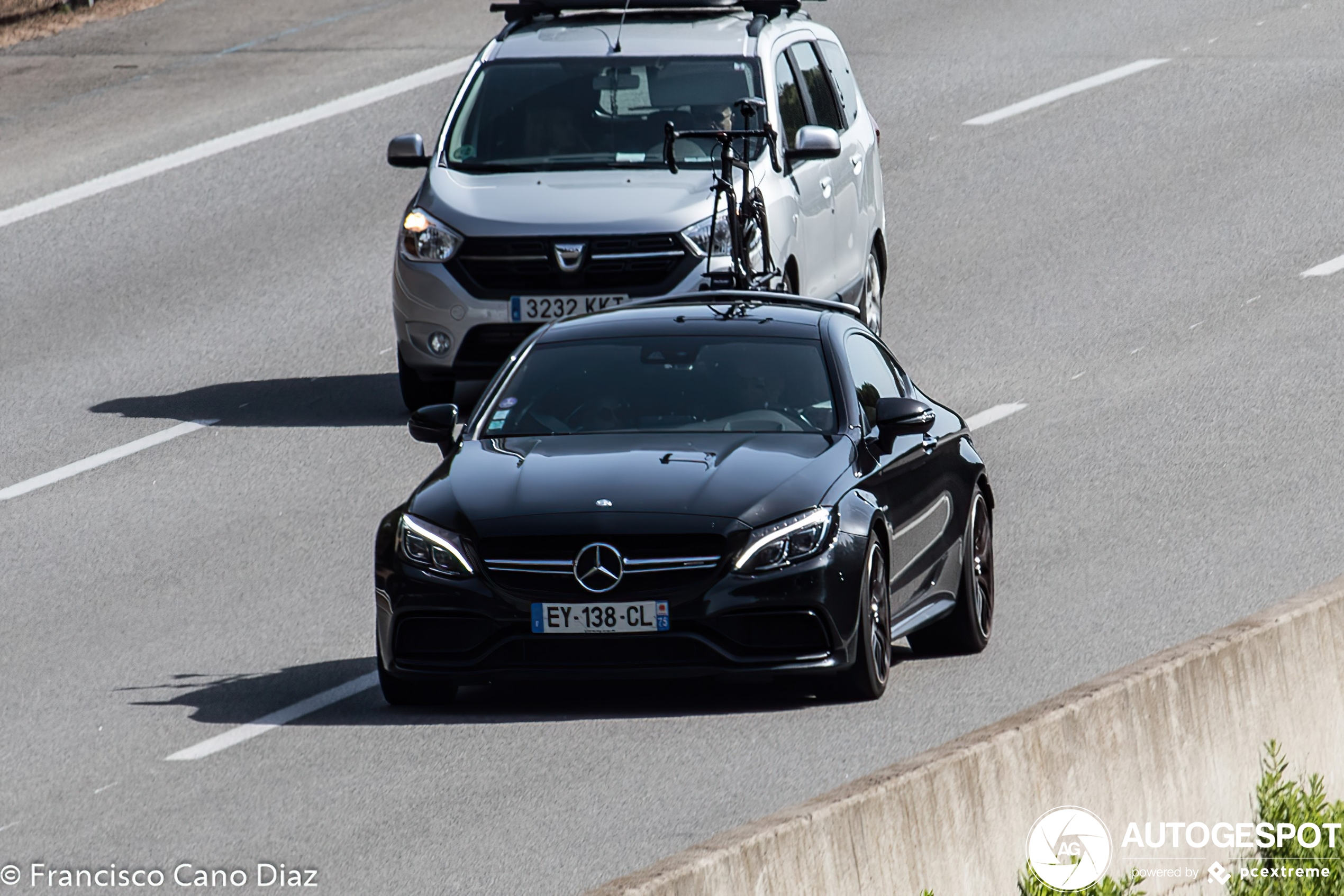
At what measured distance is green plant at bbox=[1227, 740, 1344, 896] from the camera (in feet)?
28.4

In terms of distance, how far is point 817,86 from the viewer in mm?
17734

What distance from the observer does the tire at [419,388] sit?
16.4 meters

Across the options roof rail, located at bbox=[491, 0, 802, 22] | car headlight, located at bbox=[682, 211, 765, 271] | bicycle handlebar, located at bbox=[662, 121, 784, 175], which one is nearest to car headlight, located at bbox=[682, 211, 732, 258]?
car headlight, located at bbox=[682, 211, 765, 271]

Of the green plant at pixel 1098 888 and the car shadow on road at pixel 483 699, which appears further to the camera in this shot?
the car shadow on road at pixel 483 699

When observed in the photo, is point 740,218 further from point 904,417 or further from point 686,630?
point 686,630

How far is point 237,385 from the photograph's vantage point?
58.6 feet

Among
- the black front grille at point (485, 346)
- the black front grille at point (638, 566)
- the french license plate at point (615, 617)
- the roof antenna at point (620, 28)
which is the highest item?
the roof antenna at point (620, 28)

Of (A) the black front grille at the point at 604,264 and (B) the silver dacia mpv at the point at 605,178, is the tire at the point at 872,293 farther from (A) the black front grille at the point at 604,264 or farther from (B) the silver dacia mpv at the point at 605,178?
(A) the black front grille at the point at 604,264

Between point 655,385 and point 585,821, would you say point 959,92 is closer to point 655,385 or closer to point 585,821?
point 655,385

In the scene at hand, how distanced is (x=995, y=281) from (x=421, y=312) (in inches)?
217

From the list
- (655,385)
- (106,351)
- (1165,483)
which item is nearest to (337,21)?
(106,351)

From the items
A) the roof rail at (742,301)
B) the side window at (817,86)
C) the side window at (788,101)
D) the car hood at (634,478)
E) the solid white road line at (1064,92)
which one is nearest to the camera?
the car hood at (634,478)

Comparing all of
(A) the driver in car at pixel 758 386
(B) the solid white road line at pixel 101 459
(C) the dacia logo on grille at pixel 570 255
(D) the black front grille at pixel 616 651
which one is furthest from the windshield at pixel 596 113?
(D) the black front grille at pixel 616 651

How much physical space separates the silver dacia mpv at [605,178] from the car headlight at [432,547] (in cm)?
574
